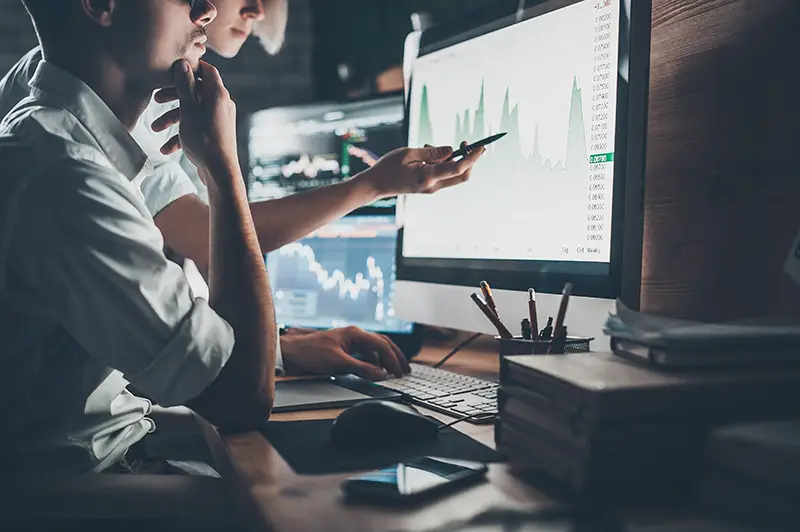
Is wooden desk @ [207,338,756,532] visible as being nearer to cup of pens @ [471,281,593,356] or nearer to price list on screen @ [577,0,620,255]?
cup of pens @ [471,281,593,356]

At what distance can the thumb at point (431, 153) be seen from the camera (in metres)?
1.17

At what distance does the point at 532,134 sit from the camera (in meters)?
1.03

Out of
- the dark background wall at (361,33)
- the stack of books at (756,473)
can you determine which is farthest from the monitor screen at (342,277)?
the dark background wall at (361,33)

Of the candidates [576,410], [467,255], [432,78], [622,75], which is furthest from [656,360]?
[432,78]

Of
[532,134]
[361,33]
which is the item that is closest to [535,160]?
[532,134]

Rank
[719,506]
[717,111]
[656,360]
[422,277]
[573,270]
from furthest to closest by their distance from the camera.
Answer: [422,277], [573,270], [717,111], [656,360], [719,506]

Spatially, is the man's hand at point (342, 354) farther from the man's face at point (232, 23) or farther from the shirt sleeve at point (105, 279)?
the man's face at point (232, 23)

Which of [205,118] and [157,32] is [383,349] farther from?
[157,32]

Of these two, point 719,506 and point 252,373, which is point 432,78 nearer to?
point 252,373

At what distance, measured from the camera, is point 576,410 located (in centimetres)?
54

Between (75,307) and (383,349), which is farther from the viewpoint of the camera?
(383,349)

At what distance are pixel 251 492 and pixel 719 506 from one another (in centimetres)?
33

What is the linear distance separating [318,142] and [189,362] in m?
1.04

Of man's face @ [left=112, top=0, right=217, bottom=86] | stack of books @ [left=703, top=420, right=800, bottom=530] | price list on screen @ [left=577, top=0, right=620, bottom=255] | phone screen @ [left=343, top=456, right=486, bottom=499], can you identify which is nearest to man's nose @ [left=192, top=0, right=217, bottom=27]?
man's face @ [left=112, top=0, right=217, bottom=86]
